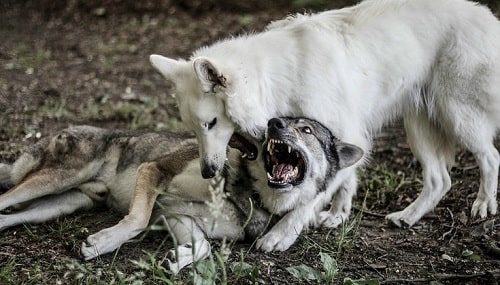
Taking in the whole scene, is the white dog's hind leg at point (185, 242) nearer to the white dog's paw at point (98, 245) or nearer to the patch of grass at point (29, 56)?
the white dog's paw at point (98, 245)

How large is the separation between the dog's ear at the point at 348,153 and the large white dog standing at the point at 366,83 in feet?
0.41

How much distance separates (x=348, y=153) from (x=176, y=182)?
3.71 feet

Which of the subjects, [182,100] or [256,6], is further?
[256,6]

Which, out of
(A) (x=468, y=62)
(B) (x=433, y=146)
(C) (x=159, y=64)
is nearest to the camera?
(C) (x=159, y=64)

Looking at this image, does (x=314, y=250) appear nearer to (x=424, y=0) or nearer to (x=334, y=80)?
(x=334, y=80)

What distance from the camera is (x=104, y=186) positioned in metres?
5.74

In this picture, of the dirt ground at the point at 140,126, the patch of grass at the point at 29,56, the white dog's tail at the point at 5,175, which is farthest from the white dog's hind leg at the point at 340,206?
the patch of grass at the point at 29,56

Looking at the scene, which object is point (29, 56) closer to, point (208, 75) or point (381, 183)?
point (381, 183)

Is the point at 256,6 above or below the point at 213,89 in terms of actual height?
below

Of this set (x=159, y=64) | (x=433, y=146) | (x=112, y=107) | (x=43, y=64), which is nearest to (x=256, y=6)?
(x=43, y=64)

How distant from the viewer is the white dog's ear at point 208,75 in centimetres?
466

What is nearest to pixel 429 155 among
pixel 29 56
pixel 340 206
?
pixel 340 206

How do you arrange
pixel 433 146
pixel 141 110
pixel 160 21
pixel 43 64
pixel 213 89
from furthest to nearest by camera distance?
pixel 160 21 < pixel 43 64 < pixel 141 110 < pixel 433 146 < pixel 213 89

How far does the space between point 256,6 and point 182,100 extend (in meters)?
7.17
